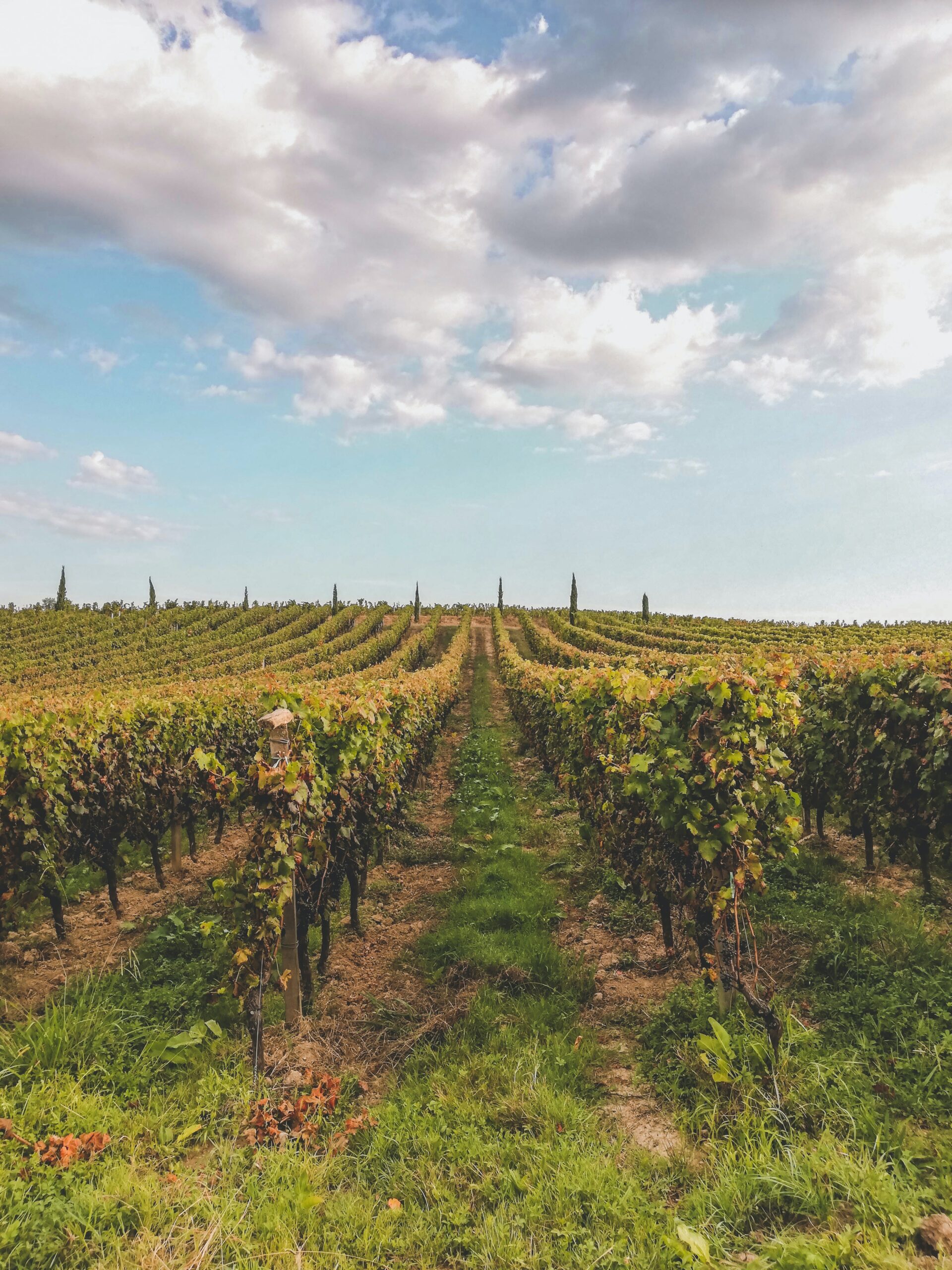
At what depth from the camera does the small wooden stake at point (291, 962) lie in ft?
18.4

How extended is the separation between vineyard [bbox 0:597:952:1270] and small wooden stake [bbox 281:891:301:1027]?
0.07 metres

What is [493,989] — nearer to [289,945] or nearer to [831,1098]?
[289,945]

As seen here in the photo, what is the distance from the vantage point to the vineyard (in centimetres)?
331

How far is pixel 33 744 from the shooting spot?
732 cm

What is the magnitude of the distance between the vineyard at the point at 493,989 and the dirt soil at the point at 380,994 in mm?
39

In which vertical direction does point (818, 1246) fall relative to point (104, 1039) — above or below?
above

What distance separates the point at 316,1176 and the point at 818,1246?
2.60 m

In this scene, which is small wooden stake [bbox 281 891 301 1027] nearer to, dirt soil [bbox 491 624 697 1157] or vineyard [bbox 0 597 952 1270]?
vineyard [bbox 0 597 952 1270]

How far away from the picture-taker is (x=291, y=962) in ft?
18.3

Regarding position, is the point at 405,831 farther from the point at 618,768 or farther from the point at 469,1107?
the point at 469,1107

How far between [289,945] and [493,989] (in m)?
1.85

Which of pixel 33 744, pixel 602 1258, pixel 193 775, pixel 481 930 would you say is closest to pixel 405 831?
pixel 193 775

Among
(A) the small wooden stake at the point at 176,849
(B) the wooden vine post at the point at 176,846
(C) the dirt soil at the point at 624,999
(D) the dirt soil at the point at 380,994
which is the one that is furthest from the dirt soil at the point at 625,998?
(A) the small wooden stake at the point at 176,849

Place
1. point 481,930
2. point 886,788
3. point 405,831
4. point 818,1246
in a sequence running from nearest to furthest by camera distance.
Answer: point 818,1246, point 481,930, point 886,788, point 405,831
